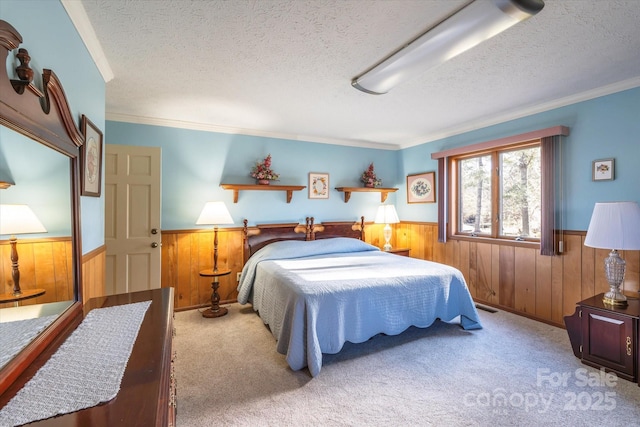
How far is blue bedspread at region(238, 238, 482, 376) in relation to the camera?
7.37ft

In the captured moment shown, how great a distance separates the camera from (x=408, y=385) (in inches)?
81.5

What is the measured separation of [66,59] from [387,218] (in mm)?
3987

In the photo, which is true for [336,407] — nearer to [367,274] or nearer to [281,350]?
[281,350]

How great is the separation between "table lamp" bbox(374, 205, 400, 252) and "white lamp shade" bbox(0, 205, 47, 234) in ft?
13.4

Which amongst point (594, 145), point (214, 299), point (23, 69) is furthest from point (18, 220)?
point (594, 145)

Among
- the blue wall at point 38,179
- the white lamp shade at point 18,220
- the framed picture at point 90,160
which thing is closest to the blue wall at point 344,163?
the framed picture at point 90,160

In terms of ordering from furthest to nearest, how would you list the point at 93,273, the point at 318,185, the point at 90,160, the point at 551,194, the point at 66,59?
the point at 318,185 → the point at 551,194 → the point at 93,273 → the point at 90,160 → the point at 66,59

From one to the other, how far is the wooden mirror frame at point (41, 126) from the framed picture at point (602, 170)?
12.9 ft

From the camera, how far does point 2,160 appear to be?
876mm

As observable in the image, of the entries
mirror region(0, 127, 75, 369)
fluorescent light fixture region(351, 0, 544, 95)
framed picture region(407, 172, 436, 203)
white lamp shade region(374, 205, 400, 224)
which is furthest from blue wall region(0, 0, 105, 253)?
framed picture region(407, 172, 436, 203)

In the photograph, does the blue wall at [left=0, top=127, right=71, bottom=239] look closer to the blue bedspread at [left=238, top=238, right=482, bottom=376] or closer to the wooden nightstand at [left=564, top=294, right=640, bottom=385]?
the blue bedspread at [left=238, top=238, right=482, bottom=376]

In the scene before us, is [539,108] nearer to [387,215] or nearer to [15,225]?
[387,215]

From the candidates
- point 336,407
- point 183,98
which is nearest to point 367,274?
point 336,407

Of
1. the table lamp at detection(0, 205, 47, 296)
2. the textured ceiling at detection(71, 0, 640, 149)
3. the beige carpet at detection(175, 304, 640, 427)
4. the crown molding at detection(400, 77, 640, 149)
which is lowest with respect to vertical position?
the beige carpet at detection(175, 304, 640, 427)
